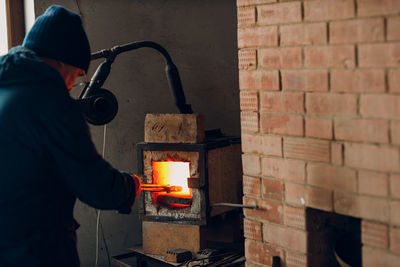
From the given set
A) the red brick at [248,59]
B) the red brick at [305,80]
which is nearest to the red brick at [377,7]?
the red brick at [305,80]

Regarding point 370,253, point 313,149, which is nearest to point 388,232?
point 370,253

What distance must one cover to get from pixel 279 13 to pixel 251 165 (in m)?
0.59

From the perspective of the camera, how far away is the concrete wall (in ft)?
10.2

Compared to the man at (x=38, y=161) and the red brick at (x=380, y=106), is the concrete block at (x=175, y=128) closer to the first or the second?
the man at (x=38, y=161)

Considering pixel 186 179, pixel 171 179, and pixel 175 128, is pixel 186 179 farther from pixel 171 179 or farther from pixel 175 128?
pixel 175 128

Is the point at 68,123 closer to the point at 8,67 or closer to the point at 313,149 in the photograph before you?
the point at 8,67

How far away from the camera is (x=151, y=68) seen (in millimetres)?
3186

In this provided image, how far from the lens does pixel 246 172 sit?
1.96m

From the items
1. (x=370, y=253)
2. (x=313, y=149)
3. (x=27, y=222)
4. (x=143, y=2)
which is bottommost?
(x=370, y=253)

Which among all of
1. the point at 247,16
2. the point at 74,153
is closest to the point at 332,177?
the point at 247,16

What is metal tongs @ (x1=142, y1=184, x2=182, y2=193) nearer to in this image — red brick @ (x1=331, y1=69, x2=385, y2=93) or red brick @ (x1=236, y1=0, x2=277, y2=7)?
red brick @ (x1=236, y1=0, x2=277, y2=7)

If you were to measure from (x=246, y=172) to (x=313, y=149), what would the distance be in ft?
1.12

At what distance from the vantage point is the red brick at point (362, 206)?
5.03 feet

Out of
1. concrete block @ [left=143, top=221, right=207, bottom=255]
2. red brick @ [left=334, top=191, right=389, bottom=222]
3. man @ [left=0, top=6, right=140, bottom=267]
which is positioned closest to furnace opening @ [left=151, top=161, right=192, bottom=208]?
concrete block @ [left=143, top=221, right=207, bottom=255]
